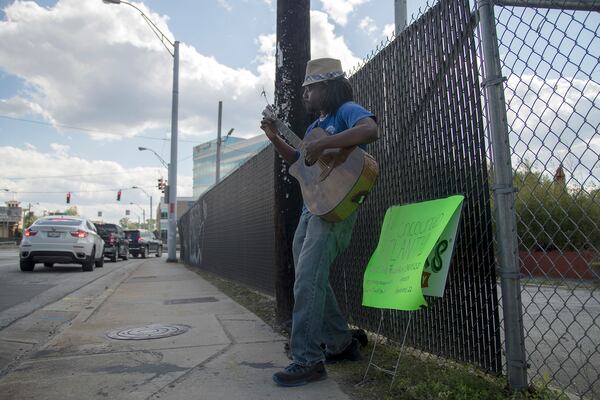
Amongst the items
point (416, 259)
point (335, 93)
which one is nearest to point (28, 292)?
point (335, 93)

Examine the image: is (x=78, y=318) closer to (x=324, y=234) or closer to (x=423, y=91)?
(x=324, y=234)

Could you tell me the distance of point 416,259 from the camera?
8.30 ft

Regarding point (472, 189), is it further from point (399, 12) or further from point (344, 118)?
point (399, 12)

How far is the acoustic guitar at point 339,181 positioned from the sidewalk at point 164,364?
1024 mm

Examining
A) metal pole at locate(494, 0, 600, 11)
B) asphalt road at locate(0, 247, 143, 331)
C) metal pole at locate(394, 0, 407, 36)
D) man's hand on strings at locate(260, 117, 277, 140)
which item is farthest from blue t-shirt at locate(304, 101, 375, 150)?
asphalt road at locate(0, 247, 143, 331)

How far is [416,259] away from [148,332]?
9.94 feet

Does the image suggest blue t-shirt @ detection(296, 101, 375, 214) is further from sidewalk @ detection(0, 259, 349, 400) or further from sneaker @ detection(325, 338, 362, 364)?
sidewalk @ detection(0, 259, 349, 400)

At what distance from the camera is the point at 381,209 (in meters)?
3.92

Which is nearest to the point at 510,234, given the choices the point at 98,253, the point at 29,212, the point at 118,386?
the point at 118,386

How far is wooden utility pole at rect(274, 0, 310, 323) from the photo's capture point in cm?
446

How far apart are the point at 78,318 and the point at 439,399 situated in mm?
4522

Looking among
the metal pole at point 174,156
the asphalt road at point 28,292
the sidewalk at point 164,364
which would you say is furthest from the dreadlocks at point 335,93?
the metal pole at point 174,156

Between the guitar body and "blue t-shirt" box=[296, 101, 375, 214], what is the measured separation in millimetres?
118

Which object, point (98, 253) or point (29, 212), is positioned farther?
point (29, 212)
